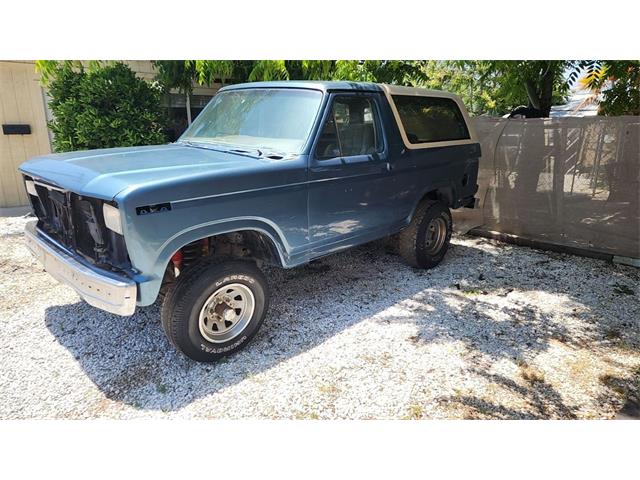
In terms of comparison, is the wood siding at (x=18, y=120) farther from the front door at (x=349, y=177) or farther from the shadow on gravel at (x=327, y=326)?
the front door at (x=349, y=177)

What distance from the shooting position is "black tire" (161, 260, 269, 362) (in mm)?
3170

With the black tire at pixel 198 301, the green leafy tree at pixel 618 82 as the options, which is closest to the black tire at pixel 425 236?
the black tire at pixel 198 301

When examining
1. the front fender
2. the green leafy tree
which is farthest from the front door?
the green leafy tree

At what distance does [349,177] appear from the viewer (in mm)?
4070

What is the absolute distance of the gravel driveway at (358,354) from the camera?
301 centimetres

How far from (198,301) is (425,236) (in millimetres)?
3052

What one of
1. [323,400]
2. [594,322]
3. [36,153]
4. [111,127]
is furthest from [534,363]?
[36,153]

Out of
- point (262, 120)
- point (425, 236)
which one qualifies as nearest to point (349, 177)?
point (262, 120)

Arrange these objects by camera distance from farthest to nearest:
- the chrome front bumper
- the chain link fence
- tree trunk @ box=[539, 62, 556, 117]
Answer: tree trunk @ box=[539, 62, 556, 117], the chain link fence, the chrome front bumper

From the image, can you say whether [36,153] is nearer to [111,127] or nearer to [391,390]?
[111,127]

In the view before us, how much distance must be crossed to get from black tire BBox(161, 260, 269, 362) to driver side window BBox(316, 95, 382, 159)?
1213 mm

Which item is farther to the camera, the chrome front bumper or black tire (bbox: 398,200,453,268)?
black tire (bbox: 398,200,453,268)

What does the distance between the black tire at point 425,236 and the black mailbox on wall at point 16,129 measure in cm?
732

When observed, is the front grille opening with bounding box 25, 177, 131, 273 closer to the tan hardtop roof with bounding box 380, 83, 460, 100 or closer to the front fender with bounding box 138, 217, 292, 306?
the front fender with bounding box 138, 217, 292, 306
